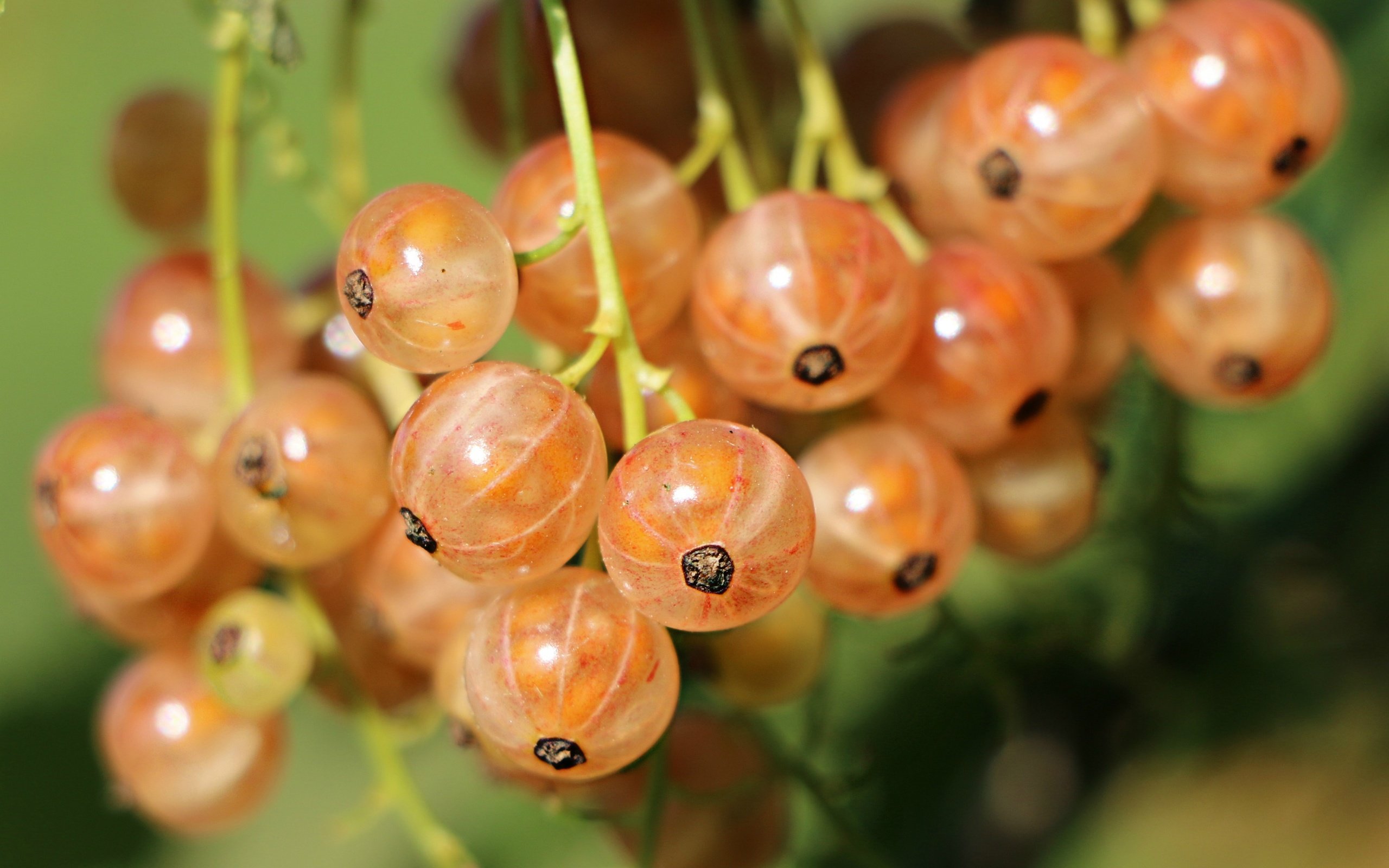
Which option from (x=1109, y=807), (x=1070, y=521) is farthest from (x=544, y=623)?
→ (x=1109, y=807)

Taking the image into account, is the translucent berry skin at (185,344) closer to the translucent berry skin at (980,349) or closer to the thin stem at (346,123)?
the thin stem at (346,123)

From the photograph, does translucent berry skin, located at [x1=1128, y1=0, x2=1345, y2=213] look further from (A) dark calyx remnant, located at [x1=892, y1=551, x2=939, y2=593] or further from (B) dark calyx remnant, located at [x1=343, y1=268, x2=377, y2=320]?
(B) dark calyx remnant, located at [x1=343, y1=268, x2=377, y2=320]

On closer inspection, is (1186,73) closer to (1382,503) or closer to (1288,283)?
(1288,283)

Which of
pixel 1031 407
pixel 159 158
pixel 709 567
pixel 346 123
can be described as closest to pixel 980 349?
pixel 1031 407

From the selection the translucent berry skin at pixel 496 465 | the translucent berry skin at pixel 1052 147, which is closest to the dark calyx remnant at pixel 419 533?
the translucent berry skin at pixel 496 465

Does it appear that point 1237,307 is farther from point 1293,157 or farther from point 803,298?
point 803,298

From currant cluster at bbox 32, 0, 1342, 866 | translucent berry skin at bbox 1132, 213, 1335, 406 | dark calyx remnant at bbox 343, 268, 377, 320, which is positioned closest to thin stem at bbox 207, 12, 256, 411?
currant cluster at bbox 32, 0, 1342, 866

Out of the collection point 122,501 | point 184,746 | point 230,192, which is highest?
point 230,192
